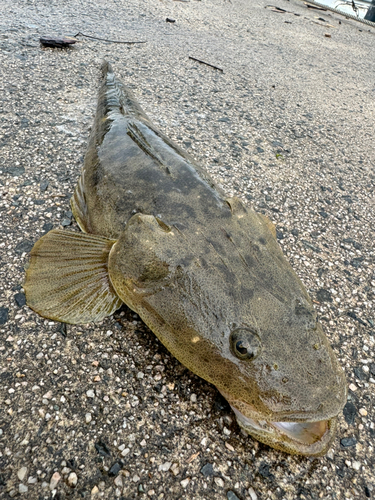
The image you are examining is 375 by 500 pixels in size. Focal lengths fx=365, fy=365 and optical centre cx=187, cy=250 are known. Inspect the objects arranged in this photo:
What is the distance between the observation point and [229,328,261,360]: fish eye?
1569 mm

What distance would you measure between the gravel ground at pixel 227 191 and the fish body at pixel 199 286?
20 cm

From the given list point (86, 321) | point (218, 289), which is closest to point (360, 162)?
point (218, 289)

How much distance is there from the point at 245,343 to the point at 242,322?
97mm

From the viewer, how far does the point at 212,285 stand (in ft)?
5.73

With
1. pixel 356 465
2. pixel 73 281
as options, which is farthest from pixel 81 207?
pixel 356 465

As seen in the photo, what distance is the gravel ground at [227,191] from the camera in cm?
163

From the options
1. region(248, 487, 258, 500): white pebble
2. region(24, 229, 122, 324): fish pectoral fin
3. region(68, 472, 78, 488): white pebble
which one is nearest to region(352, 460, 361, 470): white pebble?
region(248, 487, 258, 500): white pebble

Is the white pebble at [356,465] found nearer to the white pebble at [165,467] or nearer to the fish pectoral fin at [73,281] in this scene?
the white pebble at [165,467]

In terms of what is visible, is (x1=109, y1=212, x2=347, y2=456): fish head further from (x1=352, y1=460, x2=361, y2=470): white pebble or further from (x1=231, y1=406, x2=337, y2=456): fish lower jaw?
(x1=352, y1=460, x2=361, y2=470): white pebble

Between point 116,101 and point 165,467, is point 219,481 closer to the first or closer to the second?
point 165,467

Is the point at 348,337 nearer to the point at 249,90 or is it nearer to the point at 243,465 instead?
the point at 243,465

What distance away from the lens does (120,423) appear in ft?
5.67

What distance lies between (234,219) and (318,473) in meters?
1.30

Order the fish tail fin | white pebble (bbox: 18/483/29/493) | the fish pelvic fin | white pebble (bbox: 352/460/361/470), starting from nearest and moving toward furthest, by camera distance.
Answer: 1. white pebble (bbox: 18/483/29/493)
2. white pebble (bbox: 352/460/361/470)
3. the fish pelvic fin
4. the fish tail fin
